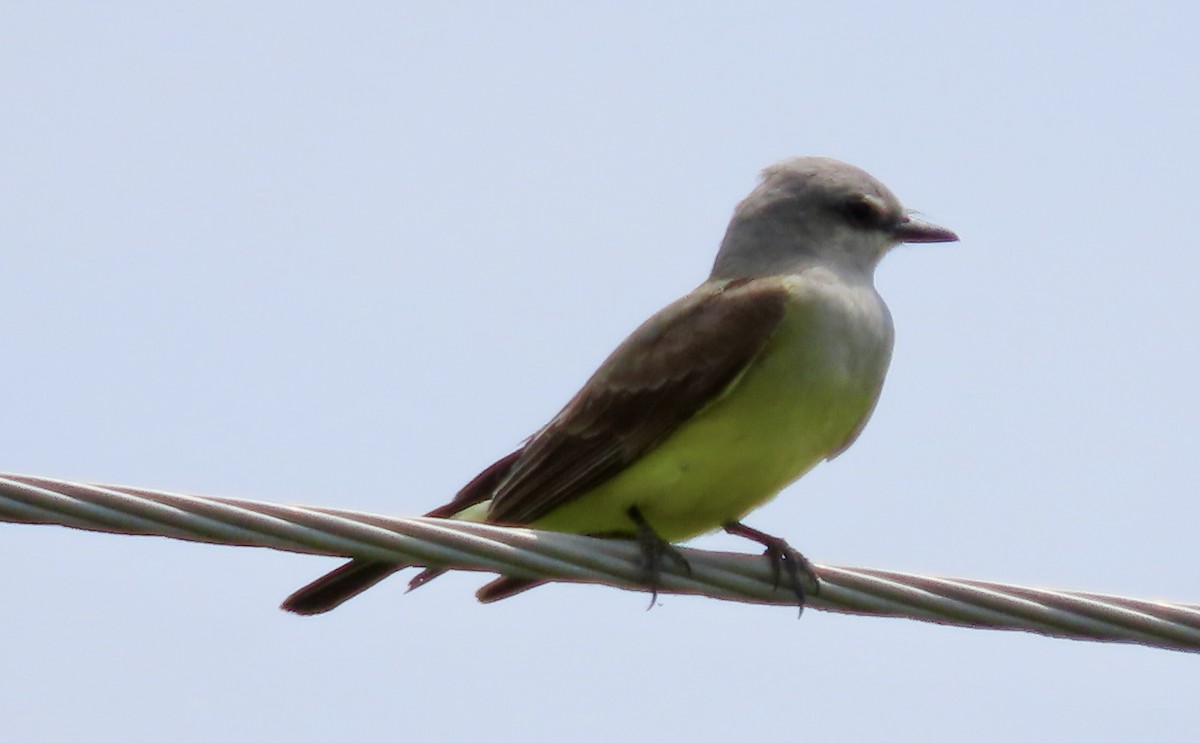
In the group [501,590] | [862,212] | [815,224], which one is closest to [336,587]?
[501,590]

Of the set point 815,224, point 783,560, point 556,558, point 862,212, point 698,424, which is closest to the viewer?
point 556,558

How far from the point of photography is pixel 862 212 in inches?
278

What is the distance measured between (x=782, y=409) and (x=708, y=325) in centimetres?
42

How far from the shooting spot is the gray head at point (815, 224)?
6840 mm

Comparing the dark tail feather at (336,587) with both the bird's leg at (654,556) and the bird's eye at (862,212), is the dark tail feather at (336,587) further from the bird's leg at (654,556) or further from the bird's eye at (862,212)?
the bird's eye at (862,212)

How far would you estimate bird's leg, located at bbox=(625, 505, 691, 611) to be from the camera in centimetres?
454

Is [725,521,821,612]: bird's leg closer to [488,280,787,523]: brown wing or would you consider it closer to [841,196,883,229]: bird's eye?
[488,280,787,523]: brown wing

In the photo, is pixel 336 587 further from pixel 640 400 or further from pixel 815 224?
pixel 815 224

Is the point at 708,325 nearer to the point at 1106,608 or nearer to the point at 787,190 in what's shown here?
the point at 787,190

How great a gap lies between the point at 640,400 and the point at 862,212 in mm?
1534

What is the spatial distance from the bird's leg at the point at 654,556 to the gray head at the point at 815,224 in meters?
1.52

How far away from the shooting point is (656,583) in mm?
4543

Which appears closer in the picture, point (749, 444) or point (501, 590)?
point (749, 444)

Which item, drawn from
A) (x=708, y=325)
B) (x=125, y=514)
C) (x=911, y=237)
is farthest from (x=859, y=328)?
(x=125, y=514)
